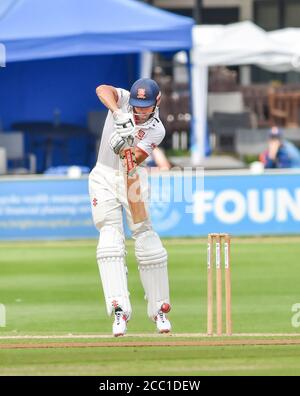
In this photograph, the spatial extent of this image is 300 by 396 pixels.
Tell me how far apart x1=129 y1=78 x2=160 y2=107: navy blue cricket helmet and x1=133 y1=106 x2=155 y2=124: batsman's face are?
5 centimetres

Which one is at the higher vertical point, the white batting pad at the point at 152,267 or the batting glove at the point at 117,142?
the batting glove at the point at 117,142

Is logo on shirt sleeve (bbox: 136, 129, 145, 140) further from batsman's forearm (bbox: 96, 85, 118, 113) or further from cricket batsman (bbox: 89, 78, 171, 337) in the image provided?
batsman's forearm (bbox: 96, 85, 118, 113)

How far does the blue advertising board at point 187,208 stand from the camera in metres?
18.9

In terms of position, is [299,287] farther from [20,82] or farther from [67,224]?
[20,82]

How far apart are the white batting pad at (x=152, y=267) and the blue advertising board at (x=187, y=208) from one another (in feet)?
28.6

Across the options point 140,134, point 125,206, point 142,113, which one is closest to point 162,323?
point 125,206

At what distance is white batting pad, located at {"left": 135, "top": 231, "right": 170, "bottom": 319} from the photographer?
992 centimetres

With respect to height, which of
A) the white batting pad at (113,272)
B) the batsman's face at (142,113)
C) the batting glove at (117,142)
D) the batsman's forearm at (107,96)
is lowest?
the white batting pad at (113,272)

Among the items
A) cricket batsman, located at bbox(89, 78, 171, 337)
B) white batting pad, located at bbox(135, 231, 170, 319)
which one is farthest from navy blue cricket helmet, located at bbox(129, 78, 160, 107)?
white batting pad, located at bbox(135, 231, 170, 319)

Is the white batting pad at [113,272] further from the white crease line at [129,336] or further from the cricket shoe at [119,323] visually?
the white crease line at [129,336]

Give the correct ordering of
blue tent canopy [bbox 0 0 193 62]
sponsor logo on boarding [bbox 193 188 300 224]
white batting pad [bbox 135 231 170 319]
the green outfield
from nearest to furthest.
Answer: the green outfield
white batting pad [bbox 135 231 170 319]
sponsor logo on boarding [bbox 193 188 300 224]
blue tent canopy [bbox 0 0 193 62]

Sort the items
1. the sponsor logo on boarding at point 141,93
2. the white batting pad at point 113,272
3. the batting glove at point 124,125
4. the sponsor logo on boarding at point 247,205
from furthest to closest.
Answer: the sponsor logo on boarding at point 247,205, the white batting pad at point 113,272, the sponsor logo on boarding at point 141,93, the batting glove at point 124,125

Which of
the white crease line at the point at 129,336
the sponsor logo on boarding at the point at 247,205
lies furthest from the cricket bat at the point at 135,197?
the sponsor logo on boarding at the point at 247,205

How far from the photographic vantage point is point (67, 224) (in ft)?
62.5
